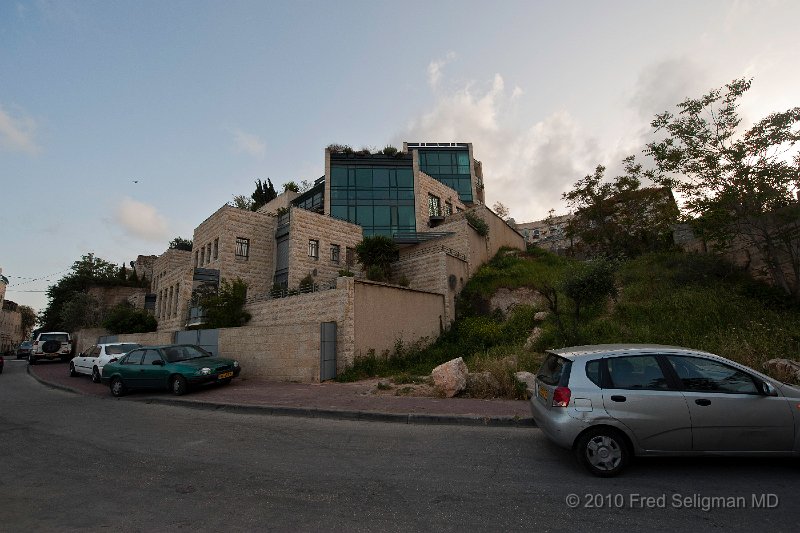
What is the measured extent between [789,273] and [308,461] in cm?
2126

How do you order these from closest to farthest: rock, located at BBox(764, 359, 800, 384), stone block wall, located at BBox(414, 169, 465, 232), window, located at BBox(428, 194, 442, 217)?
rock, located at BBox(764, 359, 800, 384) < stone block wall, located at BBox(414, 169, 465, 232) < window, located at BBox(428, 194, 442, 217)

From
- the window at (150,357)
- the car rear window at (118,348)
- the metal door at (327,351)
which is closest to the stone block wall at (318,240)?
the car rear window at (118,348)

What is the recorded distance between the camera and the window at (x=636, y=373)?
4738 mm

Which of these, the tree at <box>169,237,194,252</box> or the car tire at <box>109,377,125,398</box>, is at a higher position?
the tree at <box>169,237,194,252</box>

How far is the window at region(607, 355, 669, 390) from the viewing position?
15.5 feet

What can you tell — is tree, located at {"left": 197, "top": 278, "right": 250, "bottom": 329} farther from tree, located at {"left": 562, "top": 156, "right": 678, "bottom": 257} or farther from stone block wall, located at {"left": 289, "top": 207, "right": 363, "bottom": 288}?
tree, located at {"left": 562, "top": 156, "right": 678, "bottom": 257}

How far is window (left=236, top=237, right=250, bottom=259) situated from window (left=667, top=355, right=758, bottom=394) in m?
25.2

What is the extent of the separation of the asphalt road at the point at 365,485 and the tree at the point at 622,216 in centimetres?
2168

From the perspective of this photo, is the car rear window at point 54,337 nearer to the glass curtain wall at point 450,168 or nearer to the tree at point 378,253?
the tree at point 378,253

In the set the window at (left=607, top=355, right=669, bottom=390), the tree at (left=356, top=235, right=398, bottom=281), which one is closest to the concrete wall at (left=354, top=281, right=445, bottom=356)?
the tree at (left=356, top=235, right=398, bottom=281)

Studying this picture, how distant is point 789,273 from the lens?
16.4 m

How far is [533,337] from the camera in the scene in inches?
621

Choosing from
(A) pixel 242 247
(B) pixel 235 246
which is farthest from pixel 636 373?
(A) pixel 242 247

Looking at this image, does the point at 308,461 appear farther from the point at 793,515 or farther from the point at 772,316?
the point at 772,316
